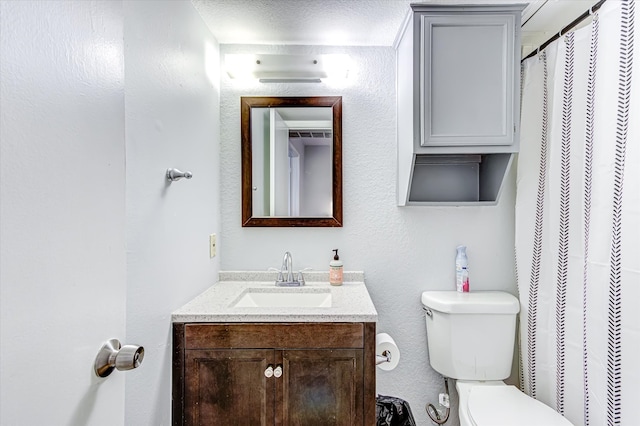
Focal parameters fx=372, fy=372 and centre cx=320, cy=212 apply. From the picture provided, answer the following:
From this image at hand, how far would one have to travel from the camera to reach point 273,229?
2.04 metres

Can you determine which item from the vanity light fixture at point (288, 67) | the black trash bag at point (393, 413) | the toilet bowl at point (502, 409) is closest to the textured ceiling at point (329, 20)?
the vanity light fixture at point (288, 67)

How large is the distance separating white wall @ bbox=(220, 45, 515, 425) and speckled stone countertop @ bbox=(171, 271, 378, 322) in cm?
13

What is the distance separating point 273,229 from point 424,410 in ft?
4.18

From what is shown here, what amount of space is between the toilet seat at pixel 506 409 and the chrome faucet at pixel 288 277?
37.2 inches

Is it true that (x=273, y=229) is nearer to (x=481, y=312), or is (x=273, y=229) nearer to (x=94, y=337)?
(x=481, y=312)

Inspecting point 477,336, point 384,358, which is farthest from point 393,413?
point 477,336

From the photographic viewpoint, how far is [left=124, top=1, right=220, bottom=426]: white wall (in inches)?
44.6

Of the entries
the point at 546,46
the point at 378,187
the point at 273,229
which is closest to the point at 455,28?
the point at 546,46

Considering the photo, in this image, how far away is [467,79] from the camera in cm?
162

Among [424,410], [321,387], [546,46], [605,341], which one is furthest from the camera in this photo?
[424,410]

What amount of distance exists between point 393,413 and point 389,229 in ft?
3.06

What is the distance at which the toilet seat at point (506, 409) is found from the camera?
4.74 ft

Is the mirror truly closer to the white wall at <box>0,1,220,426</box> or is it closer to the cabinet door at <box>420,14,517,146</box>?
the cabinet door at <box>420,14,517,146</box>

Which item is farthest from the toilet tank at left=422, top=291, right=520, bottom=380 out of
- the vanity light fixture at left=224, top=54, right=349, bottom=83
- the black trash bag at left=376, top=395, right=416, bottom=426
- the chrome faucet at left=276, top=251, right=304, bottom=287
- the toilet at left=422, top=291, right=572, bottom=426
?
the vanity light fixture at left=224, top=54, right=349, bottom=83
